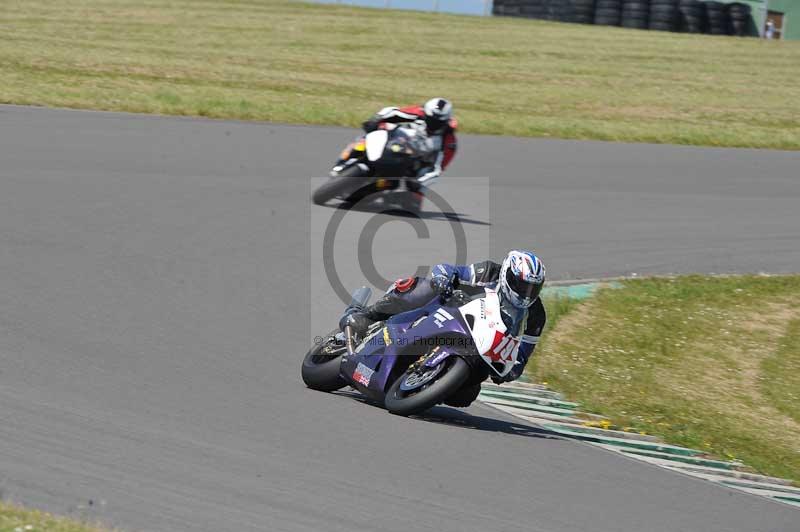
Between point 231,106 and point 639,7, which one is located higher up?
point 639,7

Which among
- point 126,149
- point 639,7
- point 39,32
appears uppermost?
point 639,7

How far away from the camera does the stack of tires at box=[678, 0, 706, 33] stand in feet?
148

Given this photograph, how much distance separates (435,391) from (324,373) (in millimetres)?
1019

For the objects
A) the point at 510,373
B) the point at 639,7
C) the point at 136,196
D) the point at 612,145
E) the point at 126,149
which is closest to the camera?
the point at 510,373

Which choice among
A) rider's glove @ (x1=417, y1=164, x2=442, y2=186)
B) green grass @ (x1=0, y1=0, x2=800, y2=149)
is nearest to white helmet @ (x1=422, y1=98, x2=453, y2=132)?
rider's glove @ (x1=417, y1=164, x2=442, y2=186)

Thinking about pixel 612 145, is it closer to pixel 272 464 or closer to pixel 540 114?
pixel 540 114

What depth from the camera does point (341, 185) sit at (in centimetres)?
1498

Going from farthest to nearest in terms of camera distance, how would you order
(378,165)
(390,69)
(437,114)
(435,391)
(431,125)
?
(390,69) → (431,125) → (437,114) → (378,165) → (435,391)

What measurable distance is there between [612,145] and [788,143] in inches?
181

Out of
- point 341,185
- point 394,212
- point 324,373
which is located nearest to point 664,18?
point 394,212

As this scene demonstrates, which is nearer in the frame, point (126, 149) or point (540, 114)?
point (126, 149)

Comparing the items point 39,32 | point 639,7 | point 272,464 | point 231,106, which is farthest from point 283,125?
point 639,7

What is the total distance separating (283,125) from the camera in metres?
20.5

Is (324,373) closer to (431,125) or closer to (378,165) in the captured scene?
Answer: (378,165)
